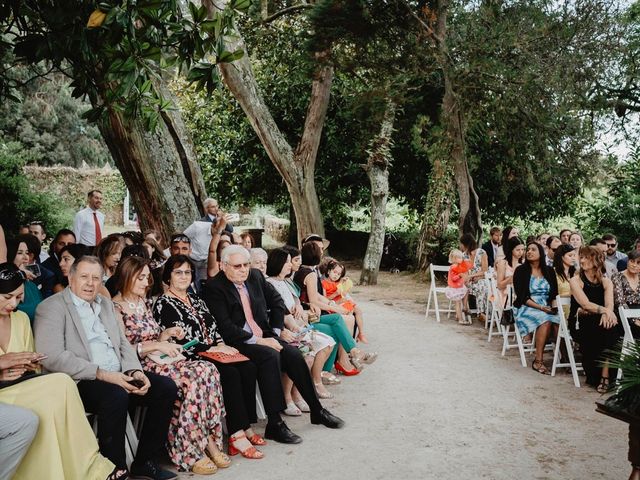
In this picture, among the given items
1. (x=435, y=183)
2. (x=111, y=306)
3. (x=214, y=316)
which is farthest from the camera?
(x=435, y=183)

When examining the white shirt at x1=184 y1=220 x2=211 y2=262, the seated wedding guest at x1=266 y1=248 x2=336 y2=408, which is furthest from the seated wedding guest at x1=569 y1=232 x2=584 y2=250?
the white shirt at x1=184 y1=220 x2=211 y2=262

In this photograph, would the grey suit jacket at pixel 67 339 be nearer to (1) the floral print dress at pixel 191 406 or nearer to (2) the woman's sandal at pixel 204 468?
(1) the floral print dress at pixel 191 406

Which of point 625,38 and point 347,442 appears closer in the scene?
point 347,442

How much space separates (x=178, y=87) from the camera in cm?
1922

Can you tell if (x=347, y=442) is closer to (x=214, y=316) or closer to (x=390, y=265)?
(x=214, y=316)

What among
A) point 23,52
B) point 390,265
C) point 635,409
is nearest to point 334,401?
point 635,409

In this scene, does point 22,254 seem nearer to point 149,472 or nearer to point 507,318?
point 149,472

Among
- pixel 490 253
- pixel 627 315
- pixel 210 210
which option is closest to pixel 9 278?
pixel 210 210

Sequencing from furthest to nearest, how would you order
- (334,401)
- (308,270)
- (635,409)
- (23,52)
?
(308,270)
(334,401)
(23,52)
(635,409)

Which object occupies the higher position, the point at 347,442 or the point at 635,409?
the point at 635,409

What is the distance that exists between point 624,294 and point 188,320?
4.71m

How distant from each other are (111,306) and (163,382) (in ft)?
2.16

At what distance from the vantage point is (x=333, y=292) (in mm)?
7648

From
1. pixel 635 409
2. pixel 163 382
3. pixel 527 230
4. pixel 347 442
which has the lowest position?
pixel 347 442
